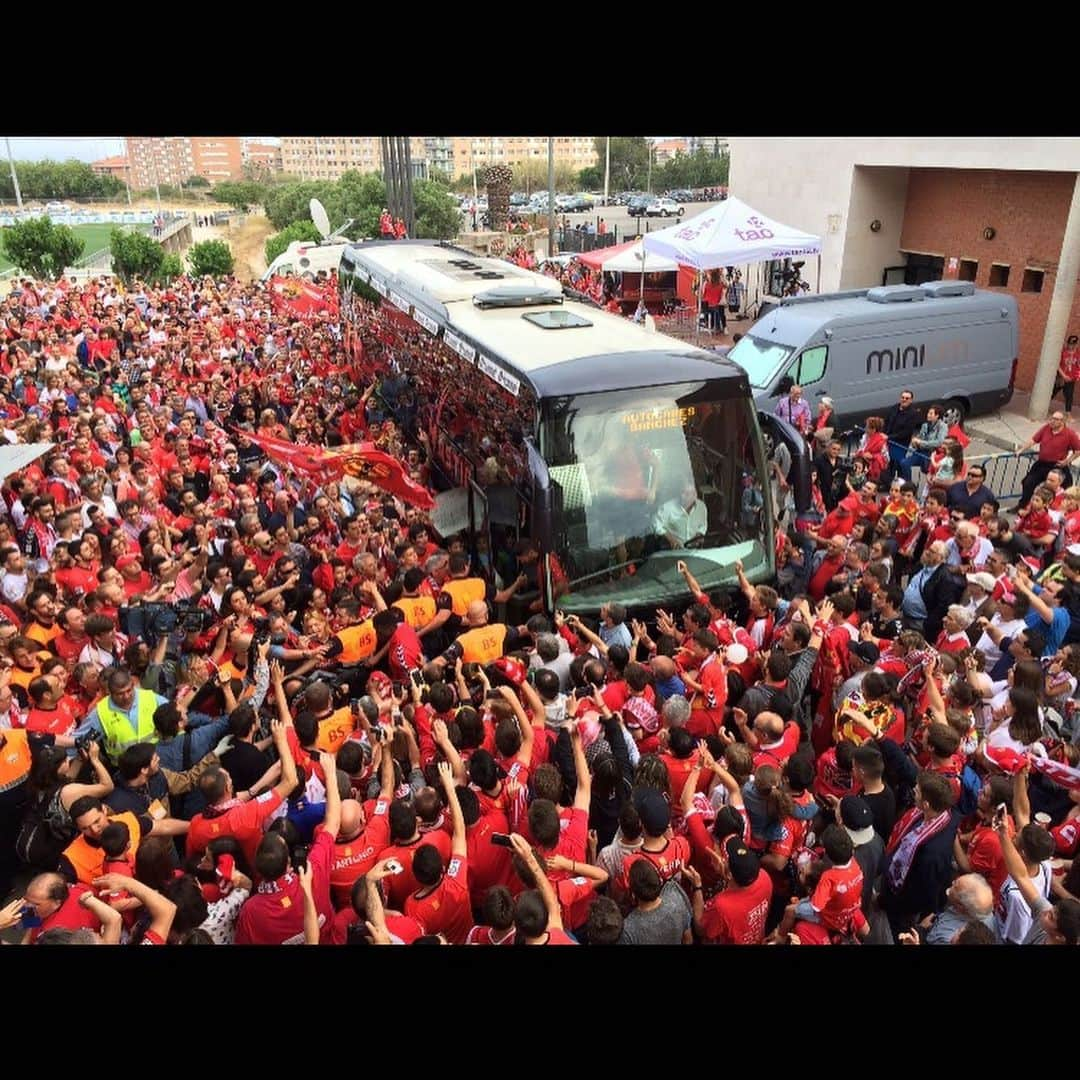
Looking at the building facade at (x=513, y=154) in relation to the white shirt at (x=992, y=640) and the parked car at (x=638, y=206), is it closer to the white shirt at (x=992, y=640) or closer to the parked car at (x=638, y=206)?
the parked car at (x=638, y=206)

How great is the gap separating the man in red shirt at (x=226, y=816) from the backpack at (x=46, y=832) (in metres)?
0.76

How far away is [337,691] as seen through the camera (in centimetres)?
623

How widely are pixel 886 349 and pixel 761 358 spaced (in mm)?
1999

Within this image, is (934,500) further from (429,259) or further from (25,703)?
(429,259)

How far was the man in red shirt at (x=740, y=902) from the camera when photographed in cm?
395

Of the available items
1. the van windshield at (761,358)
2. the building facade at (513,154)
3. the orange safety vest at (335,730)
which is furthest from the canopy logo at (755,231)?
the building facade at (513,154)

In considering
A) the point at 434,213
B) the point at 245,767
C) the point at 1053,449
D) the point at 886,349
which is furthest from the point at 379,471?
the point at 434,213

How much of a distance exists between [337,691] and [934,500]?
6.01 m

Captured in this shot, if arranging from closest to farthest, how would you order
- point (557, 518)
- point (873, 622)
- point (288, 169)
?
point (873, 622), point (557, 518), point (288, 169)

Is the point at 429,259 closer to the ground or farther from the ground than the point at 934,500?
farther from the ground

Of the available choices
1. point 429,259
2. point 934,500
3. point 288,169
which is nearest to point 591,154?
point 288,169

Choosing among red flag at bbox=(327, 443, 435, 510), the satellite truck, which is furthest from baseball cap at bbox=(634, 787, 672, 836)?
the satellite truck

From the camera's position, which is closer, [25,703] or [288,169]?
[25,703]

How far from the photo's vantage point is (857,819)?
420 centimetres
